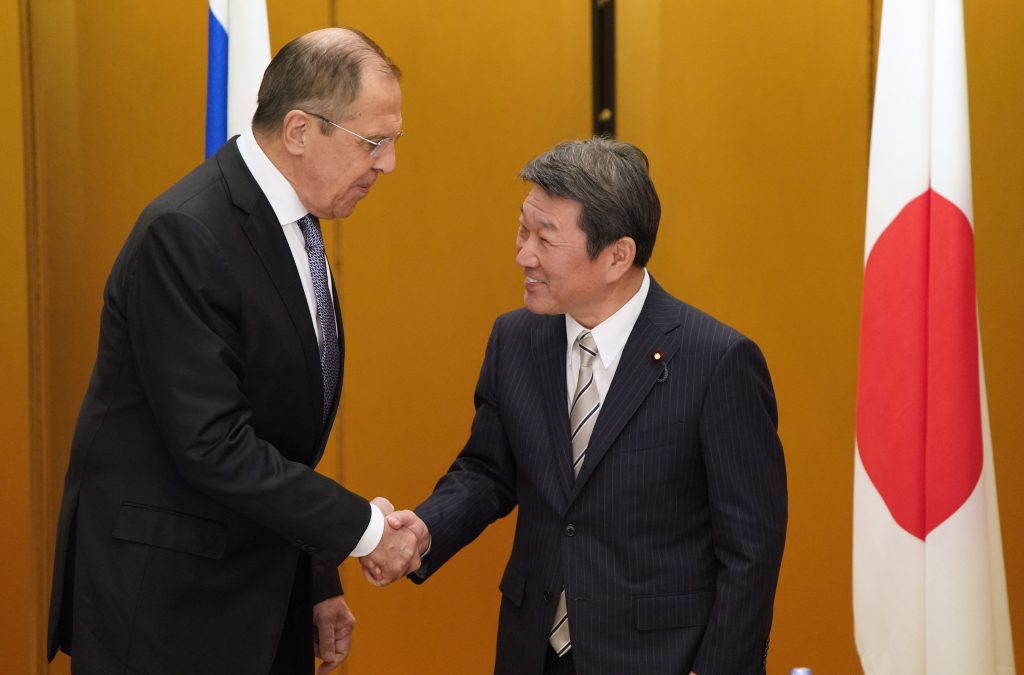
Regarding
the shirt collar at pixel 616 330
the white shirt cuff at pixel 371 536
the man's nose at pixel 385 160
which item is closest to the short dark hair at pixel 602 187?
the shirt collar at pixel 616 330

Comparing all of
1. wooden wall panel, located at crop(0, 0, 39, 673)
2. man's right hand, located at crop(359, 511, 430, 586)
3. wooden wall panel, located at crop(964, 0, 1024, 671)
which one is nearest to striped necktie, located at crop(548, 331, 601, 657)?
man's right hand, located at crop(359, 511, 430, 586)

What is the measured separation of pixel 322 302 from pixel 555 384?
0.46 m

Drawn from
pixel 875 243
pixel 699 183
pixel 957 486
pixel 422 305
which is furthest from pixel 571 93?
pixel 957 486

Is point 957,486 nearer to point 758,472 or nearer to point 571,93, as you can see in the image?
point 758,472

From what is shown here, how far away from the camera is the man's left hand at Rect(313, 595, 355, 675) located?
2.37m

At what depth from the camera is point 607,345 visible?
7.23 ft

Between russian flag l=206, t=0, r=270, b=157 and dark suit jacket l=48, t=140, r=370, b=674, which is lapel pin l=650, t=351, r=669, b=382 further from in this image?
russian flag l=206, t=0, r=270, b=157

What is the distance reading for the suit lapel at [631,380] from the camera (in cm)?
210

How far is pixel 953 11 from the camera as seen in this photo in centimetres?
252

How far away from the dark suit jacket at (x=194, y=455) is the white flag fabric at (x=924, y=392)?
4.02 feet

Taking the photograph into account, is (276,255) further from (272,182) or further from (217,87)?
(217,87)

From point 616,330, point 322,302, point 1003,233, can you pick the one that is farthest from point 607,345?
point 1003,233

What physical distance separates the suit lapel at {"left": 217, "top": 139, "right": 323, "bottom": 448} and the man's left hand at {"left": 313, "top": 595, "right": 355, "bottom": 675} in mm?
498

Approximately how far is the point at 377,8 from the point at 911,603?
2485mm
